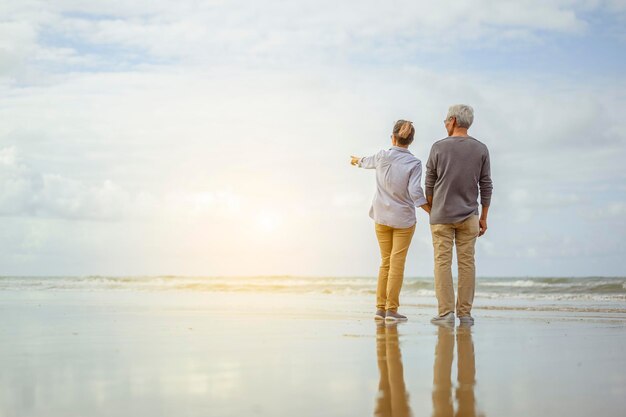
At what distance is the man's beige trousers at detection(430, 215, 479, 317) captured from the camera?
21.6 ft

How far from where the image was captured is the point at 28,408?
8.45 feet

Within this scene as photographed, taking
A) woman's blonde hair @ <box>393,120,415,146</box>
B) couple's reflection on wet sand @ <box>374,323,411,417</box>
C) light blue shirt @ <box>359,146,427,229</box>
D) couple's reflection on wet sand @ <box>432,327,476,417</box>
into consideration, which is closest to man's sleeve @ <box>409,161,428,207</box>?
light blue shirt @ <box>359,146,427,229</box>

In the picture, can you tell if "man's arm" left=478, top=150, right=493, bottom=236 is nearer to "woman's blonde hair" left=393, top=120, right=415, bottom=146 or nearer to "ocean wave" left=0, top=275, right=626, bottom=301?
"woman's blonde hair" left=393, top=120, right=415, bottom=146

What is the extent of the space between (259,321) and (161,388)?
3675mm

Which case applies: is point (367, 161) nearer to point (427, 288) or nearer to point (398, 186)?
point (398, 186)

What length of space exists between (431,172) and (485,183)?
0.50m

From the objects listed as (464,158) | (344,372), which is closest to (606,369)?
(344,372)

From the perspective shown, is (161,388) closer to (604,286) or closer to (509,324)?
(509,324)

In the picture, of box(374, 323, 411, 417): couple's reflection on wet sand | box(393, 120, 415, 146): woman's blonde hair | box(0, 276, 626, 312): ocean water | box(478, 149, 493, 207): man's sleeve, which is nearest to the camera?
box(374, 323, 411, 417): couple's reflection on wet sand

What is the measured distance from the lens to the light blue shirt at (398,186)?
22.4 ft

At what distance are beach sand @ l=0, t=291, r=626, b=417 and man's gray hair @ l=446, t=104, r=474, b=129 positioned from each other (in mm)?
1873

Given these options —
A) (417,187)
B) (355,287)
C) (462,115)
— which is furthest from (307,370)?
(355,287)

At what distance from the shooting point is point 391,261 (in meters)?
6.88

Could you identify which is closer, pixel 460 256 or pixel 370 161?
pixel 460 256
